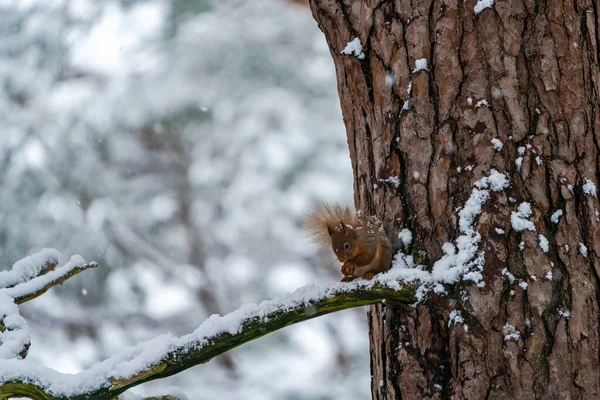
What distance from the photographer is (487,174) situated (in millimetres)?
1309

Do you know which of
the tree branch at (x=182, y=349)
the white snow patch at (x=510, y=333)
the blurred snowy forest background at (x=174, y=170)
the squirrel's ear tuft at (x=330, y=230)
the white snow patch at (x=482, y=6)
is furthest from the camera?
the blurred snowy forest background at (x=174, y=170)

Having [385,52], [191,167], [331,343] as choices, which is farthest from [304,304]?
[191,167]

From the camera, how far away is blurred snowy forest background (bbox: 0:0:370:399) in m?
4.08

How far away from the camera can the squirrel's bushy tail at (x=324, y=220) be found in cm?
148

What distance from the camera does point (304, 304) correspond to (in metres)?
1.20

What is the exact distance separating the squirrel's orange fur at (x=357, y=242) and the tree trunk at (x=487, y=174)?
44 millimetres

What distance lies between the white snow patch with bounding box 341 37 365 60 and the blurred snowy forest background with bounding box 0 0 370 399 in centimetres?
246

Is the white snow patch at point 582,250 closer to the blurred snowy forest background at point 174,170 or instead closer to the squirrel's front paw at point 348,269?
the squirrel's front paw at point 348,269

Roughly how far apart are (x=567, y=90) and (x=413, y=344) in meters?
0.56

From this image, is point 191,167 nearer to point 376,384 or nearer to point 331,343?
point 331,343

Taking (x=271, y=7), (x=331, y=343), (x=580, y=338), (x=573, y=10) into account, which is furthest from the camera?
(x=271, y=7)

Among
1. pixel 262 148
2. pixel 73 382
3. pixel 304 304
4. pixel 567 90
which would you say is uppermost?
pixel 262 148

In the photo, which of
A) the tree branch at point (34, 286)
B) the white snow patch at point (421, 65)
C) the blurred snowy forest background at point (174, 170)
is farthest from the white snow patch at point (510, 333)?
the blurred snowy forest background at point (174, 170)

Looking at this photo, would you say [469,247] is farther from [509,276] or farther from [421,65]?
[421,65]
